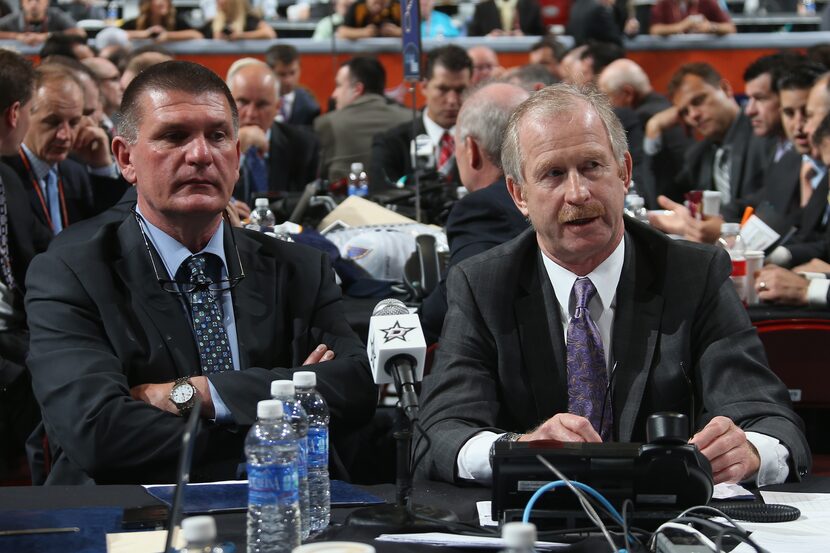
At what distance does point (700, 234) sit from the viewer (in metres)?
4.35

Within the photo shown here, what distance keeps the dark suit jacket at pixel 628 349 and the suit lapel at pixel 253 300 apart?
454 millimetres

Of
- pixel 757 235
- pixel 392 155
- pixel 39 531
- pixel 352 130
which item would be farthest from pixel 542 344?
pixel 352 130

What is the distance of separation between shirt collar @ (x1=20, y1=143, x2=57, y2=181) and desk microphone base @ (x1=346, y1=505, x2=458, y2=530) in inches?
133

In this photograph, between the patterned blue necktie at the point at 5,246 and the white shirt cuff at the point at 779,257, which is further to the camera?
the white shirt cuff at the point at 779,257

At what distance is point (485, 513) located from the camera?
209cm

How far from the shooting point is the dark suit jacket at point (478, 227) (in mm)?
3734

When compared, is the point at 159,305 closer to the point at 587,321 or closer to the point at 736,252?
the point at 587,321

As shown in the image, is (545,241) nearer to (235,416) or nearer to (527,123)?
(527,123)

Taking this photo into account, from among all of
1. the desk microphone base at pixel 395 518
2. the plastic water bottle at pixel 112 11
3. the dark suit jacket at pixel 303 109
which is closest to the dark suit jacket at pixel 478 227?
the desk microphone base at pixel 395 518

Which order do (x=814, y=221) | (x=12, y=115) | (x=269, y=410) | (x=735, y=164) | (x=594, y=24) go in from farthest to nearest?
(x=594, y=24), (x=735, y=164), (x=814, y=221), (x=12, y=115), (x=269, y=410)

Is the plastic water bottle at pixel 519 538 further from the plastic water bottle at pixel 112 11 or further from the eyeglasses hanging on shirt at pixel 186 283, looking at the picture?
the plastic water bottle at pixel 112 11

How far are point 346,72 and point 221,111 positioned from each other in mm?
6505

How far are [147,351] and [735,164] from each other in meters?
5.60

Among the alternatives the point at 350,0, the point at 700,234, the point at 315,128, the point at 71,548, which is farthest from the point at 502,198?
the point at 350,0
